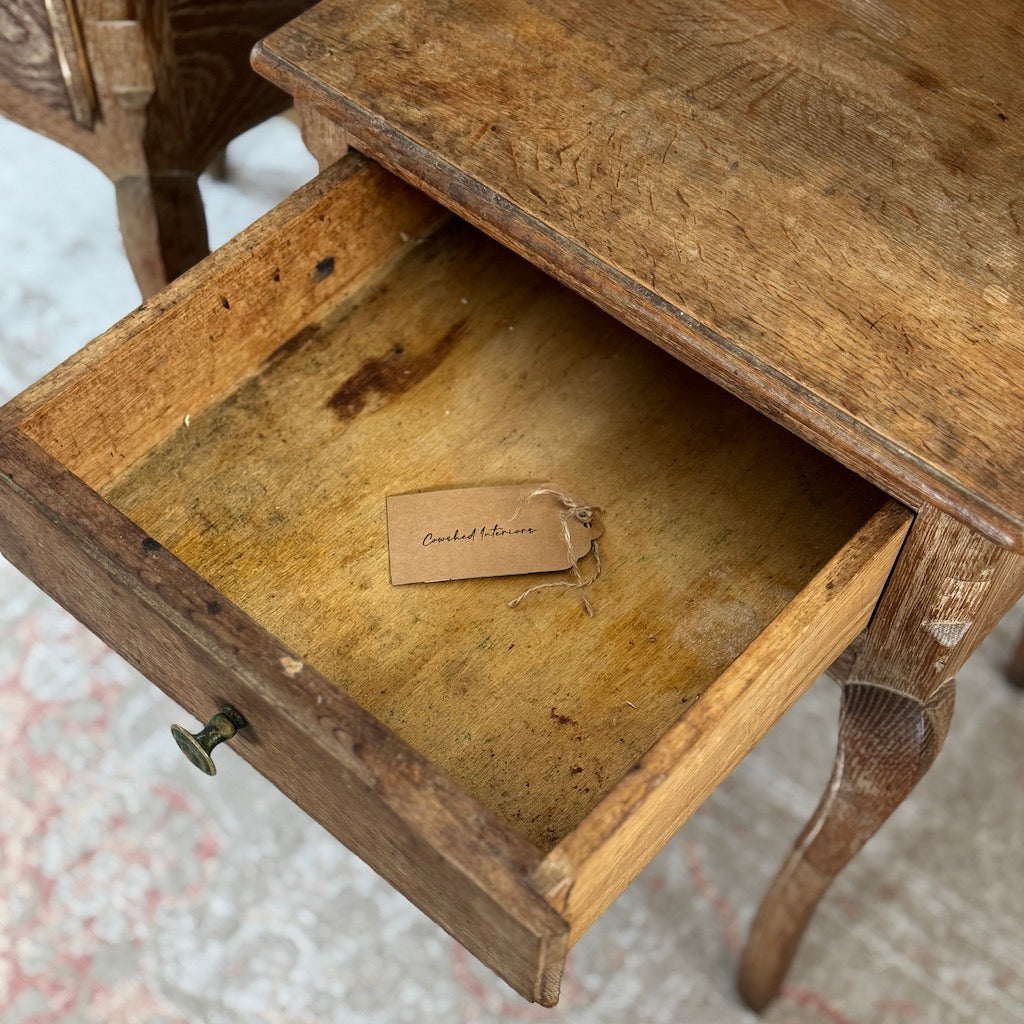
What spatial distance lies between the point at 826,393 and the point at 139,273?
0.71 metres

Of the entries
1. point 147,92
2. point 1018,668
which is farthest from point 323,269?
point 1018,668

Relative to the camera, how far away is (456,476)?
36.0 inches

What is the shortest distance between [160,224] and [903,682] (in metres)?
0.71

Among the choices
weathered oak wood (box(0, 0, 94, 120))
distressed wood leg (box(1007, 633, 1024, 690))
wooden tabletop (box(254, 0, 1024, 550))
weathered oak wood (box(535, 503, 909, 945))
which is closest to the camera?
weathered oak wood (box(535, 503, 909, 945))

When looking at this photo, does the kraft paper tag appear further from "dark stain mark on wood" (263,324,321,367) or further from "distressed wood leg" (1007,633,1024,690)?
"distressed wood leg" (1007,633,1024,690)

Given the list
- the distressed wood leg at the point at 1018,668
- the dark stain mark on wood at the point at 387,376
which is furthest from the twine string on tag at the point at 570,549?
the distressed wood leg at the point at 1018,668

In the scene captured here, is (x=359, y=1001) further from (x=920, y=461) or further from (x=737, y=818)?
(x=920, y=461)

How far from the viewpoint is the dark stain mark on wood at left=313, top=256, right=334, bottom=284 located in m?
0.94

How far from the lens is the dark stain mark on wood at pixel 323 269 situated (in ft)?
3.09

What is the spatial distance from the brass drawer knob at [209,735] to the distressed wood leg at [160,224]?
59 centimetres

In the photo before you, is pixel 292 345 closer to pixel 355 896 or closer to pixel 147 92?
pixel 147 92

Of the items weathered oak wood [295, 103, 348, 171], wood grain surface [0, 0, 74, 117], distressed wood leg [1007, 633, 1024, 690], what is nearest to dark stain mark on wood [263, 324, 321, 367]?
weathered oak wood [295, 103, 348, 171]

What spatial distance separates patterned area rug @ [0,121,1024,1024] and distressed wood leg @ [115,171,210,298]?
15.5 inches

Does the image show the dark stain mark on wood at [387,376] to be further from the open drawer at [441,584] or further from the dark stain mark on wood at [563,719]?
the dark stain mark on wood at [563,719]
